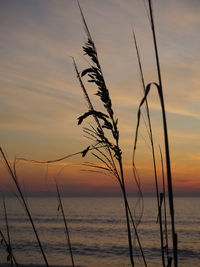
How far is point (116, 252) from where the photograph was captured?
25.0m

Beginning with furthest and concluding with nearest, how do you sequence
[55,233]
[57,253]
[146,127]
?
[55,233] < [57,253] < [146,127]

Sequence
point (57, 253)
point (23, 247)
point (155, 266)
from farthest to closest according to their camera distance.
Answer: point (23, 247)
point (57, 253)
point (155, 266)

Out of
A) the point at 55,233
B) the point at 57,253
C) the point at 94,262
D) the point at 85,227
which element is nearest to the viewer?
the point at 94,262

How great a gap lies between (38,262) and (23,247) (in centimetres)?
615

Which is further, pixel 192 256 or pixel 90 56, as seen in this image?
Result: pixel 192 256

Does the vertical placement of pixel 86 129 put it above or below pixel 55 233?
above

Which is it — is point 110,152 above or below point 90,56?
below

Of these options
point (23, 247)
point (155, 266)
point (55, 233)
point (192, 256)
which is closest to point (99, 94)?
point (155, 266)

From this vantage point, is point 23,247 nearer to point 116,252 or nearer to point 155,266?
point 116,252

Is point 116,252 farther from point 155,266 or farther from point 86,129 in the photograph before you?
point 86,129

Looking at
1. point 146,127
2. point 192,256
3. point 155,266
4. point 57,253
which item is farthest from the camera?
point 57,253

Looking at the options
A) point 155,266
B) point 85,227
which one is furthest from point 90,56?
point 85,227

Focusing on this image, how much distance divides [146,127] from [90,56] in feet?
1.31

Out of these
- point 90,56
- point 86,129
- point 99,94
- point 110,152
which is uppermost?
point 90,56
